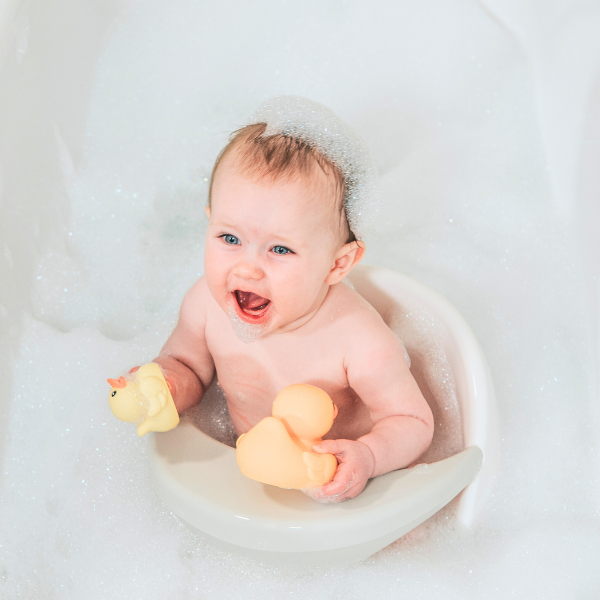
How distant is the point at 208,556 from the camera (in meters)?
1.08

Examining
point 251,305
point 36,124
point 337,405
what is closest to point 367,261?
point 337,405

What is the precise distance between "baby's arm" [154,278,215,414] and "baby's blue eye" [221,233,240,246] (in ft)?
0.66

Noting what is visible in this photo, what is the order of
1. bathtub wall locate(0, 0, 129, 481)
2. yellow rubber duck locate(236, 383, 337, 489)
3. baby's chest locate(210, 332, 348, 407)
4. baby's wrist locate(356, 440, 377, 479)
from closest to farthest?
yellow rubber duck locate(236, 383, 337, 489) < baby's wrist locate(356, 440, 377, 479) < baby's chest locate(210, 332, 348, 407) < bathtub wall locate(0, 0, 129, 481)

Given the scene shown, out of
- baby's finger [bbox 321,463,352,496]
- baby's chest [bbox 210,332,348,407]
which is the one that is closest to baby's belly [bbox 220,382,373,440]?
baby's chest [bbox 210,332,348,407]

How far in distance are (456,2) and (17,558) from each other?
1474 mm

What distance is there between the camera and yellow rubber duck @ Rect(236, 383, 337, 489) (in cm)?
84

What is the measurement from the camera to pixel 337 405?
43.7 inches

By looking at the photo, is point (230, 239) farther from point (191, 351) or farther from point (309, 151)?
point (191, 351)

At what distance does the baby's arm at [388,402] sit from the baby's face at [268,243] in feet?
0.46

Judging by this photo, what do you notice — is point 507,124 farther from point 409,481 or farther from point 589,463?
point 409,481

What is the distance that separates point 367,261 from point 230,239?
2.20ft

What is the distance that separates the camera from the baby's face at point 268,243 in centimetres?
89

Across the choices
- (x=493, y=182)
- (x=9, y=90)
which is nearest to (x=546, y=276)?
(x=493, y=182)

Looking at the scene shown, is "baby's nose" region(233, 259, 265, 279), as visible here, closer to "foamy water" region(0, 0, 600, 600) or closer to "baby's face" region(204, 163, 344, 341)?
"baby's face" region(204, 163, 344, 341)
